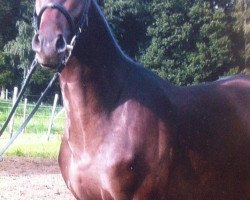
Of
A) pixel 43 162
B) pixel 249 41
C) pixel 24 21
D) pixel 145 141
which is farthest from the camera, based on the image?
pixel 24 21

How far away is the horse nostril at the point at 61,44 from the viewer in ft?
9.64

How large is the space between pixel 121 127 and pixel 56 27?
74 cm

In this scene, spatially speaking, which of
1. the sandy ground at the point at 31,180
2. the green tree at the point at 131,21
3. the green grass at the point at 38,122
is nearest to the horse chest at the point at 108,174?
the sandy ground at the point at 31,180

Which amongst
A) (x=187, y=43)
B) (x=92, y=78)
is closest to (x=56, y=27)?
(x=92, y=78)

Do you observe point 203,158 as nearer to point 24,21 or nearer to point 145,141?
point 145,141

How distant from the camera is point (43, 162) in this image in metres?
12.6

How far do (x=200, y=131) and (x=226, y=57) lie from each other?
32.0m

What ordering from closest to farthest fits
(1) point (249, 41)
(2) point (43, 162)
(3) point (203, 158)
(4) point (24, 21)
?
(3) point (203, 158)
(2) point (43, 162)
(1) point (249, 41)
(4) point (24, 21)

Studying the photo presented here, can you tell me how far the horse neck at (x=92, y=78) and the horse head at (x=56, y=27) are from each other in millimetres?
167

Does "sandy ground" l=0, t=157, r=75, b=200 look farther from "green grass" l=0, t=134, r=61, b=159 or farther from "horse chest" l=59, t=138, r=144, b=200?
"horse chest" l=59, t=138, r=144, b=200

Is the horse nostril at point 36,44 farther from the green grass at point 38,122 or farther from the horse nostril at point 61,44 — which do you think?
the green grass at point 38,122

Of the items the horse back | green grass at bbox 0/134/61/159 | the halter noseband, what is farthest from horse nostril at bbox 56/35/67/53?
green grass at bbox 0/134/61/159

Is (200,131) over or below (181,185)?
over

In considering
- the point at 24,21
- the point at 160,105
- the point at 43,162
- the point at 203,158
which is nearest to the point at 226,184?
the point at 203,158
